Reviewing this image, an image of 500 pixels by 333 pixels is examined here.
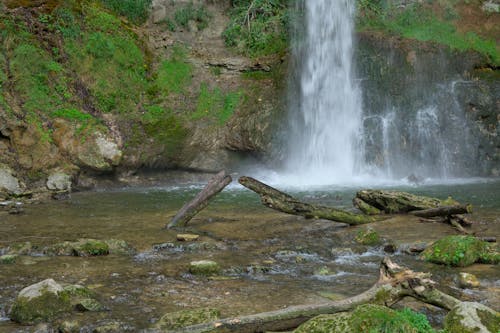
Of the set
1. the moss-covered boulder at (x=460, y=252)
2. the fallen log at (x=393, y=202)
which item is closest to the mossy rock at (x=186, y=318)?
the moss-covered boulder at (x=460, y=252)

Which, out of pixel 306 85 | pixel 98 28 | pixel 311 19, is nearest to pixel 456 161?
pixel 306 85

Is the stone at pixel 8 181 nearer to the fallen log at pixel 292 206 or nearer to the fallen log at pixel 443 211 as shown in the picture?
the fallen log at pixel 292 206

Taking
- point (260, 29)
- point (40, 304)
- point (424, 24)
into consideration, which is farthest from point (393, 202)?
point (424, 24)

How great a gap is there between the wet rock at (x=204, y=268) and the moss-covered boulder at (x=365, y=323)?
2.98m

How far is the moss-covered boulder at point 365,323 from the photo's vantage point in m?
4.00

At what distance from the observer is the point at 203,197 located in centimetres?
1020

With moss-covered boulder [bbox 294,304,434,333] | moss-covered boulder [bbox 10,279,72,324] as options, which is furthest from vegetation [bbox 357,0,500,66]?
moss-covered boulder [bbox 10,279,72,324]

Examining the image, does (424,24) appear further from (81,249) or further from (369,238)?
(81,249)

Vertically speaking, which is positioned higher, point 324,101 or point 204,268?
point 324,101

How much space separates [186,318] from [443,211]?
248 inches

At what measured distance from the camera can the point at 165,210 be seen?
12.4 meters

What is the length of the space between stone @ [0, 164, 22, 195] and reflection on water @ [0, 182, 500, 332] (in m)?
1.92

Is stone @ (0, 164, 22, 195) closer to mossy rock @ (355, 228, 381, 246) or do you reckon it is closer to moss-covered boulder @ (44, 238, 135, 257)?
moss-covered boulder @ (44, 238, 135, 257)

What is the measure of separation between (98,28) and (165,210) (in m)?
10.8
